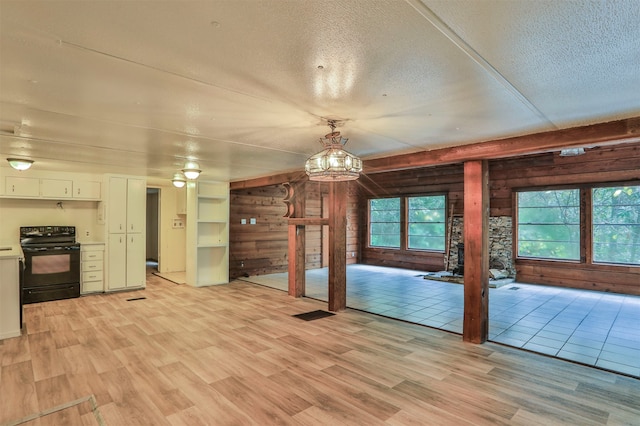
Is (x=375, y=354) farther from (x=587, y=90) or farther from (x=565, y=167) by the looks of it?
(x=565, y=167)

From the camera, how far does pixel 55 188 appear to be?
6203 millimetres

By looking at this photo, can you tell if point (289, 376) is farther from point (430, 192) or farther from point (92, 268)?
point (430, 192)

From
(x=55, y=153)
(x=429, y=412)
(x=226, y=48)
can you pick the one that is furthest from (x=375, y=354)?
(x=55, y=153)

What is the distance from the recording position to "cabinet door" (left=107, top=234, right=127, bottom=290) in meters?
6.50

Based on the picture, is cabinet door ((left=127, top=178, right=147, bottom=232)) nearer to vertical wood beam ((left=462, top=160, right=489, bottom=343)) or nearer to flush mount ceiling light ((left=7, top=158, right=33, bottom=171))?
flush mount ceiling light ((left=7, top=158, right=33, bottom=171))

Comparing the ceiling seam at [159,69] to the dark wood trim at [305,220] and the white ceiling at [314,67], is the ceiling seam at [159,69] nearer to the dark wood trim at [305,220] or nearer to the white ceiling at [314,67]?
the white ceiling at [314,67]

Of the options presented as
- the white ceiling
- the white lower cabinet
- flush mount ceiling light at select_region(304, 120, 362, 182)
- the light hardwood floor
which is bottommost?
the light hardwood floor

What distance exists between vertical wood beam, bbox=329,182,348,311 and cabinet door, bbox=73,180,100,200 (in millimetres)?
4676

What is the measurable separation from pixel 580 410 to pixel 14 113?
490cm

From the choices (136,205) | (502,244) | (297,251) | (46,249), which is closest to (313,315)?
(297,251)

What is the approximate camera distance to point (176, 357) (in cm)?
343

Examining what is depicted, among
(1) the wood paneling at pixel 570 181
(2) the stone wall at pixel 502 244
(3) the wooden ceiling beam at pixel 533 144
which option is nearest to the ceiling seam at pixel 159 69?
(3) the wooden ceiling beam at pixel 533 144

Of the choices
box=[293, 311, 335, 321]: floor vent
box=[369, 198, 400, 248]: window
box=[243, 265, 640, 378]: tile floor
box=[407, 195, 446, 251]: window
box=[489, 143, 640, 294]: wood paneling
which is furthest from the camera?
box=[369, 198, 400, 248]: window

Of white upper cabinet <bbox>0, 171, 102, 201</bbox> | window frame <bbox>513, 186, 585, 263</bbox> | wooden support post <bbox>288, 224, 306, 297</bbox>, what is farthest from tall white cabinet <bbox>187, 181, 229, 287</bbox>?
window frame <bbox>513, 186, 585, 263</bbox>
